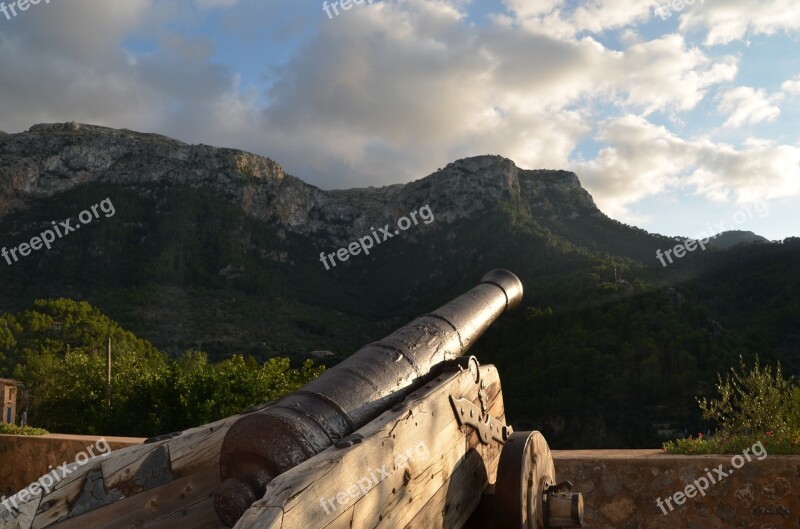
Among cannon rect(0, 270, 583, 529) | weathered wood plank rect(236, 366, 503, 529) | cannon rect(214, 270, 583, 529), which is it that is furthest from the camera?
cannon rect(214, 270, 583, 529)

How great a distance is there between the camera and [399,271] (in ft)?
212

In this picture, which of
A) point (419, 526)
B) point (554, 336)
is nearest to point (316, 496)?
point (419, 526)

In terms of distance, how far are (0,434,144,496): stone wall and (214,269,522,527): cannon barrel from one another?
418 centimetres

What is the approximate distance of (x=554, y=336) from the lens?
34.0 meters

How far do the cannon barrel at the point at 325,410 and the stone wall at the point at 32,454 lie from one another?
4.18 m

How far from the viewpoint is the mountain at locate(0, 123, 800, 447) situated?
30.0m

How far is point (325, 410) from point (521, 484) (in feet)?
3.77

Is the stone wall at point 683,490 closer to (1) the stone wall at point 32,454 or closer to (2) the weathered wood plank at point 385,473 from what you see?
(2) the weathered wood plank at point 385,473

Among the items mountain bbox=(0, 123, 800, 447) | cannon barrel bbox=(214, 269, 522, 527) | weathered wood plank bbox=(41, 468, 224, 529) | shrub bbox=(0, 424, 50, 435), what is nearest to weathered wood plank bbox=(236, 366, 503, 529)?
cannon barrel bbox=(214, 269, 522, 527)

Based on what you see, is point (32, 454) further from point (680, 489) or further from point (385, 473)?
point (680, 489)

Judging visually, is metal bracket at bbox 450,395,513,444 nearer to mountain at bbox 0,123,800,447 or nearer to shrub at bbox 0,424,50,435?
shrub at bbox 0,424,50,435

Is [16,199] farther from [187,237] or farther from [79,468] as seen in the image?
[79,468]

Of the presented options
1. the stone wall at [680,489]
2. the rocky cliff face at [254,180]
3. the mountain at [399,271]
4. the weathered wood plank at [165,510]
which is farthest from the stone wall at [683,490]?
the rocky cliff face at [254,180]

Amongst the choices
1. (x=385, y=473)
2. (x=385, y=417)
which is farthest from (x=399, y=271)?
(x=385, y=473)
